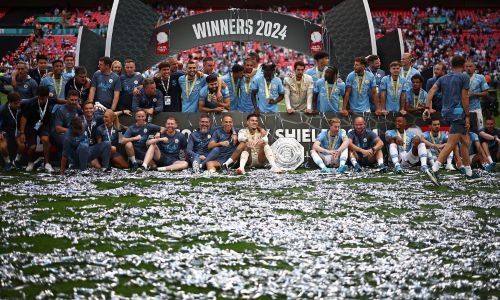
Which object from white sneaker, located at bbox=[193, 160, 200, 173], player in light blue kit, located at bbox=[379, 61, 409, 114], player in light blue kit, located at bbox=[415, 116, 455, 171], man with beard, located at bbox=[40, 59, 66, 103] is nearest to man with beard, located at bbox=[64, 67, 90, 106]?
man with beard, located at bbox=[40, 59, 66, 103]

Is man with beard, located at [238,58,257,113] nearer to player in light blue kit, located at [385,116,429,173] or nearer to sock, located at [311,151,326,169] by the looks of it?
sock, located at [311,151,326,169]

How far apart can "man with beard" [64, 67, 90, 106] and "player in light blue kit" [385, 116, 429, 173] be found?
5699 mm

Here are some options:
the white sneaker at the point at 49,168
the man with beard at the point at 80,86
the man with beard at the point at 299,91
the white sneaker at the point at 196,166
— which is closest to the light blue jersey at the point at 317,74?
the man with beard at the point at 299,91

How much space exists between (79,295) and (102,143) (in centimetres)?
832

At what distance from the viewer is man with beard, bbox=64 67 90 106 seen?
43.0 feet

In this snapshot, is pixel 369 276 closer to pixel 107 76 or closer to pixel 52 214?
pixel 52 214

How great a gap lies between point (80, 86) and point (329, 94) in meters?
4.78

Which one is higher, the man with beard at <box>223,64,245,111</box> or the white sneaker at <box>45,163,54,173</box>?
the man with beard at <box>223,64,245,111</box>

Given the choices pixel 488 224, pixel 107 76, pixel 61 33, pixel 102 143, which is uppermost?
pixel 61 33

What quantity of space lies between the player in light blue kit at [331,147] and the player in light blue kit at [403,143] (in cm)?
90

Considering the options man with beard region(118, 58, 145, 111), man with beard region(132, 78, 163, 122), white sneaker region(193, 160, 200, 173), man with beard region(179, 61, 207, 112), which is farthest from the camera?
man with beard region(179, 61, 207, 112)

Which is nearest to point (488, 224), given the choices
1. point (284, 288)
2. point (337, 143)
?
point (284, 288)

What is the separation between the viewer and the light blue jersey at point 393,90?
1391cm

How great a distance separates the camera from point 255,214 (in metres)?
7.36
